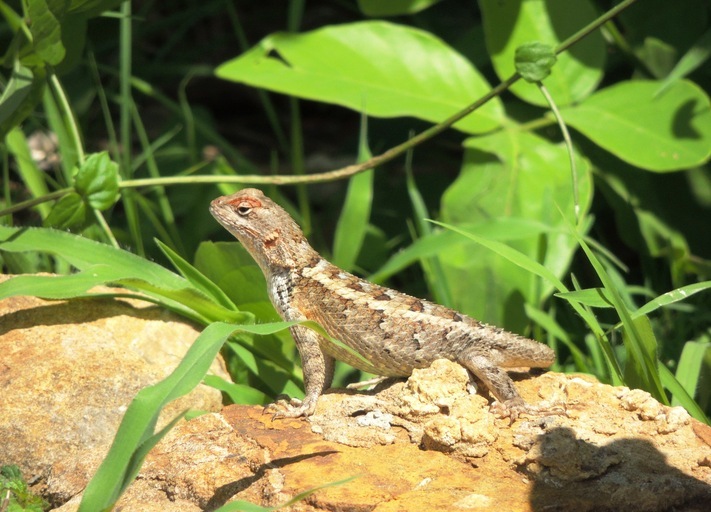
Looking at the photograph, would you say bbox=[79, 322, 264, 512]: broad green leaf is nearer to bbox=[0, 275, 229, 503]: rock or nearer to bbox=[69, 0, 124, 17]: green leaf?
bbox=[0, 275, 229, 503]: rock

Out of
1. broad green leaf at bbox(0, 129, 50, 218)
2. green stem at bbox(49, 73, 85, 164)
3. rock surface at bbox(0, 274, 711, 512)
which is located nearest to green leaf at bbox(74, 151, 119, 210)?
green stem at bbox(49, 73, 85, 164)

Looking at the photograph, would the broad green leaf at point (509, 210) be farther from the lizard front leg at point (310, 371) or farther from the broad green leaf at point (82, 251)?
the broad green leaf at point (82, 251)

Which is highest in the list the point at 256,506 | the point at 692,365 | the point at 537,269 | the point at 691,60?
the point at 691,60

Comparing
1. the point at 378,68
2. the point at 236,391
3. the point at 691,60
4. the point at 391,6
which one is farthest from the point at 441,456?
the point at 391,6

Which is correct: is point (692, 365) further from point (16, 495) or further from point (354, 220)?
point (16, 495)

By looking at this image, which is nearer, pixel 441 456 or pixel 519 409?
pixel 441 456

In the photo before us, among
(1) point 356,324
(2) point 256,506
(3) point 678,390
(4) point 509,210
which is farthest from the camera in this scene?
(4) point 509,210
